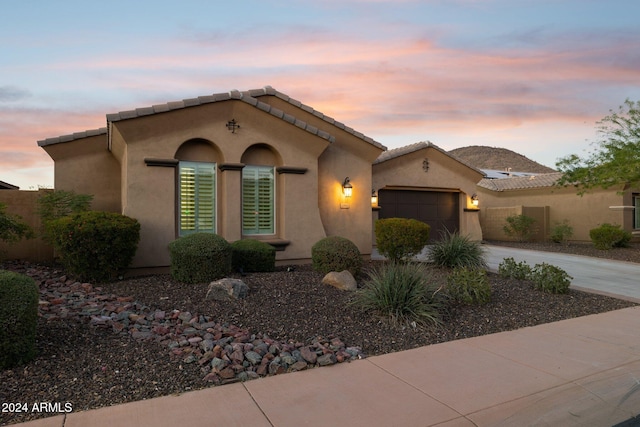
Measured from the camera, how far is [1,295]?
405 centimetres

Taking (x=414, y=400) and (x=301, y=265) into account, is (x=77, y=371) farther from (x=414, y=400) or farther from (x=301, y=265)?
(x=301, y=265)

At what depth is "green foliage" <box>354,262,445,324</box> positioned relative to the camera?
6203 mm

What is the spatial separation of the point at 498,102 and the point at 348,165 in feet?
24.7

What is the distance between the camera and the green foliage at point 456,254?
418 inches

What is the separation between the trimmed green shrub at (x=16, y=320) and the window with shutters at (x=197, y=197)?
233 inches

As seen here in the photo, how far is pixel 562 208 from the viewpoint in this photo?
2183 cm

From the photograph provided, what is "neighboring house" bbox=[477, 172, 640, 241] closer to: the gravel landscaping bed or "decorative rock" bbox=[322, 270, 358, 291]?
the gravel landscaping bed

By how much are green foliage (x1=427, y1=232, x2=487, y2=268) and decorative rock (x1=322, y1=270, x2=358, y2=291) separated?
11.9 feet

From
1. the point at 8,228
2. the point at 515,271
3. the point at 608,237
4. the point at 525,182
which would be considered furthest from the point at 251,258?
the point at 525,182

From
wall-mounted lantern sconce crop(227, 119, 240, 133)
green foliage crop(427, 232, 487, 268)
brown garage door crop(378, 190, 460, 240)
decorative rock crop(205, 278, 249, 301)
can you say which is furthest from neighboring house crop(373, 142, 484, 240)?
decorative rock crop(205, 278, 249, 301)

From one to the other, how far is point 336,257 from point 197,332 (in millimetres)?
4006

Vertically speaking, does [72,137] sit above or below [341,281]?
above

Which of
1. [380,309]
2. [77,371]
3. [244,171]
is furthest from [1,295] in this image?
[244,171]

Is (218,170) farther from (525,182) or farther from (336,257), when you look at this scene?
(525,182)
